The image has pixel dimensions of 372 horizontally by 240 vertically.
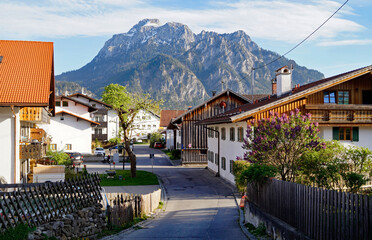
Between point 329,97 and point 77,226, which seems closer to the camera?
point 77,226

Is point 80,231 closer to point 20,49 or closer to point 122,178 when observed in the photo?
point 20,49

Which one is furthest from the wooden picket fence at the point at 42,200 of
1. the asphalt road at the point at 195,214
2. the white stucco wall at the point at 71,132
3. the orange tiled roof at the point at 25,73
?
the white stucco wall at the point at 71,132

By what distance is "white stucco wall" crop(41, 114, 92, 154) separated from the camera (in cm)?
6062

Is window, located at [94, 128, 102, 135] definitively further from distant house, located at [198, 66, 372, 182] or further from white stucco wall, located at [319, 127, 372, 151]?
white stucco wall, located at [319, 127, 372, 151]

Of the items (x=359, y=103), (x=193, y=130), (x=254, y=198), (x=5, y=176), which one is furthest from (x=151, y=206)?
(x=193, y=130)

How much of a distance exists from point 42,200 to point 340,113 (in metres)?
21.1

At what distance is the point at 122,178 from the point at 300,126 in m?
21.7

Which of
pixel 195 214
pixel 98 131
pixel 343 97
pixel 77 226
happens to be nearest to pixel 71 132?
pixel 98 131

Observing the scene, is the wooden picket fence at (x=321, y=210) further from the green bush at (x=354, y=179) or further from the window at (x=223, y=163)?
the window at (x=223, y=163)

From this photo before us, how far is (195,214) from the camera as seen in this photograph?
20719 millimetres

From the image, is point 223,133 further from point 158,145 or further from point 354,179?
point 158,145

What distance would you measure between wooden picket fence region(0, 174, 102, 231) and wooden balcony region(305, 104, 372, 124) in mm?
16596

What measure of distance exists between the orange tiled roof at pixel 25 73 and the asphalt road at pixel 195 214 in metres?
9.21

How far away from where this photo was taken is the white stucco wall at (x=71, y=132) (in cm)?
6062
